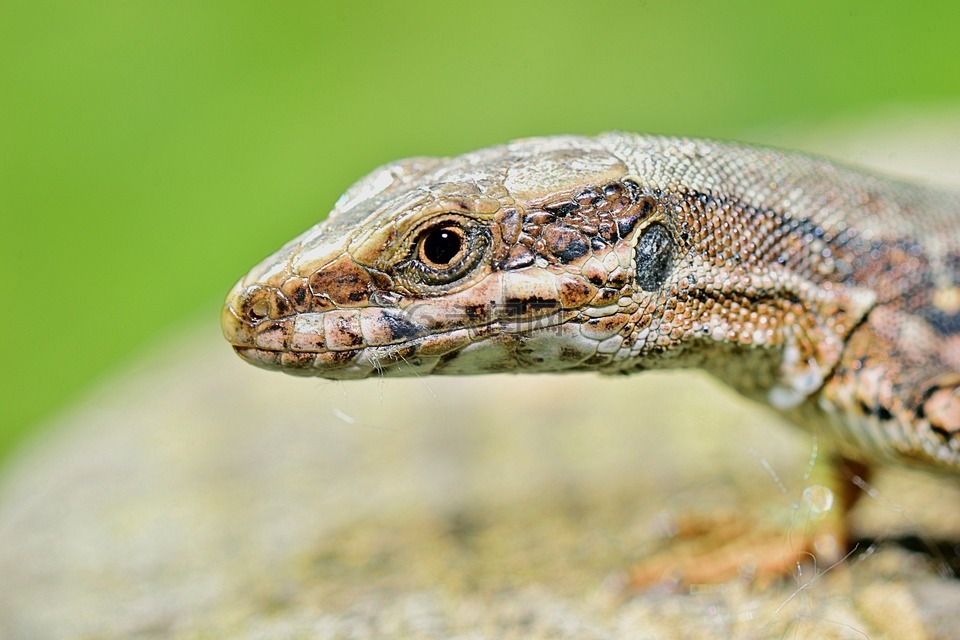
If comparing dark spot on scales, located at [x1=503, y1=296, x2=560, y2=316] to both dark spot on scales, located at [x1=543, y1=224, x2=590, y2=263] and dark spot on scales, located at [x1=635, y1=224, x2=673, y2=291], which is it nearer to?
dark spot on scales, located at [x1=543, y1=224, x2=590, y2=263]

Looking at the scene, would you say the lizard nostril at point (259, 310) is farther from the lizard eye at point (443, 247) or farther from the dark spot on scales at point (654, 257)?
the dark spot on scales at point (654, 257)

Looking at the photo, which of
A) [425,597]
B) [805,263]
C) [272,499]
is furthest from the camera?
[272,499]

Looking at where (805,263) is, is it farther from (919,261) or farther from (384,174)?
(384,174)

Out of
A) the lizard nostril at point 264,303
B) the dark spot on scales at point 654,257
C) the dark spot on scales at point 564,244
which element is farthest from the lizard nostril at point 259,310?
the dark spot on scales at point 654,257

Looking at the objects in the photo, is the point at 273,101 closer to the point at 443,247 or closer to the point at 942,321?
the point at 443,247

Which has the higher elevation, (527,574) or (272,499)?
(272,499)

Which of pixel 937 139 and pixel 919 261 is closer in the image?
pixel 919 261

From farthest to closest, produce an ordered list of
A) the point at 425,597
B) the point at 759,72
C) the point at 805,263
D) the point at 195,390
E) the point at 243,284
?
the point at 759,72 → the point at 195,390 → the point at 425,597 → the point at 805,263 → the point at 243,284

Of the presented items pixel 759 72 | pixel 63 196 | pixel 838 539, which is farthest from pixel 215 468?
pixel 759 72
